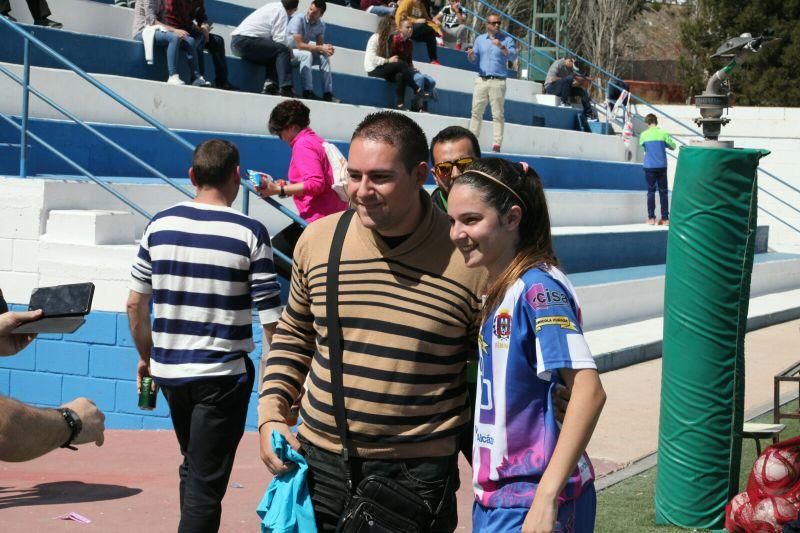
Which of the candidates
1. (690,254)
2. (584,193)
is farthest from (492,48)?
(690,254)

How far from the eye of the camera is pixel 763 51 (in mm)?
26906

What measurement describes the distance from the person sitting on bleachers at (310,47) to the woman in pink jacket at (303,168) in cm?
573

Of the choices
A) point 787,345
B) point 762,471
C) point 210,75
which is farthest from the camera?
point 210,75

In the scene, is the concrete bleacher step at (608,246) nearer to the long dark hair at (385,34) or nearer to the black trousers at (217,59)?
the long dark hair at (385,34)

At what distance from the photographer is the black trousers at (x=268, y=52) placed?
12.9 m

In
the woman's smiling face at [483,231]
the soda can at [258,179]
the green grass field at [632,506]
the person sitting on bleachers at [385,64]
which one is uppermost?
the person sitting on bleachers at [385,64]

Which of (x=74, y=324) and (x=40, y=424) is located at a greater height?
(x=74, y=324)

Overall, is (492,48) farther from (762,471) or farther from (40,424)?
(40,424)

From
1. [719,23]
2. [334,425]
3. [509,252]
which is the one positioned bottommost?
[334,425]

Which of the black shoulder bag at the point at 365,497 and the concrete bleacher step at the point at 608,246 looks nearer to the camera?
the black shoulder bag at the point at 365,497

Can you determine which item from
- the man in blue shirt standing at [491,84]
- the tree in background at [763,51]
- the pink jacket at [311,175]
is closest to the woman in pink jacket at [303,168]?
the pink jacket at [311,175]

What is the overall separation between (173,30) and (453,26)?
11.0 metres

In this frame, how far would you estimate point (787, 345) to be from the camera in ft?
39.5

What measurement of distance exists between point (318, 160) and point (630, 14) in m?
31.0
